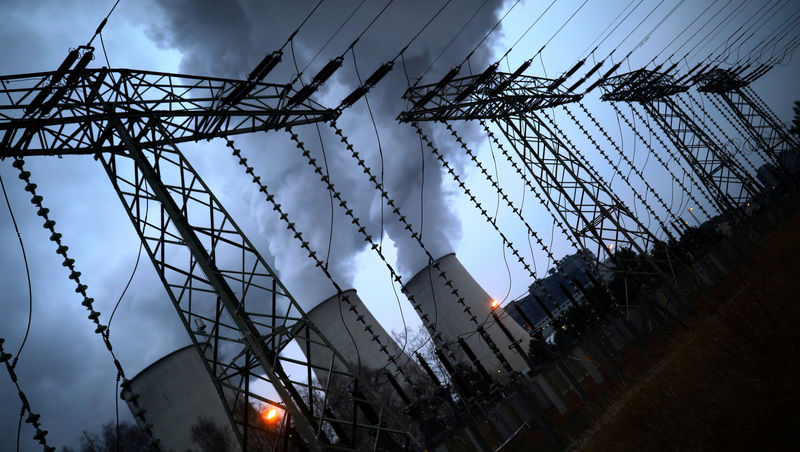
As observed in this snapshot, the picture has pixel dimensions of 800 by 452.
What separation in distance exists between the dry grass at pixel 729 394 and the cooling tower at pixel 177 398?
22.8 metres

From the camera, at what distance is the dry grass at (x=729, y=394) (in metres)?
4.22

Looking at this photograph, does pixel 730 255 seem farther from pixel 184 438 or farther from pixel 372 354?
→ pixel 184 438

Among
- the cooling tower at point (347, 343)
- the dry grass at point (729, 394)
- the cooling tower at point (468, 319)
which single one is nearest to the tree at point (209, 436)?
the cooling tower at point (347, 343)

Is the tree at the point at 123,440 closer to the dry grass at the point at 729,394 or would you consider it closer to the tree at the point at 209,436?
the tree at the point at 209,436

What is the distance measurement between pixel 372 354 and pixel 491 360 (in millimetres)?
7298

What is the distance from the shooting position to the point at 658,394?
6266 millimetres

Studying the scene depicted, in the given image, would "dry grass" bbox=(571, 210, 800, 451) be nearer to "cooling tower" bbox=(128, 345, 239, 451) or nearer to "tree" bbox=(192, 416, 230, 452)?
"tree" bbox=(192, 416, 230, 452)

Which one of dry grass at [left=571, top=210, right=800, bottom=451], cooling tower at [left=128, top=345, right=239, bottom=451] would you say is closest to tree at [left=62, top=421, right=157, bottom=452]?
cooling tower at [left=128, top=345, right=239, bottom=451]

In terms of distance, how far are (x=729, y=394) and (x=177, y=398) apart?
25272mm

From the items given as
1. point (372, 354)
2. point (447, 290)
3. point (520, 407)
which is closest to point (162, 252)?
point (520, 407)

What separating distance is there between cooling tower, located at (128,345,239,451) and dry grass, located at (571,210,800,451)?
22797mm

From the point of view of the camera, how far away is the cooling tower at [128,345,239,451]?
2253cm

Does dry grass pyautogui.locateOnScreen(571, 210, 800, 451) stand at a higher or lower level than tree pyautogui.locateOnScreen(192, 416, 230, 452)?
lower

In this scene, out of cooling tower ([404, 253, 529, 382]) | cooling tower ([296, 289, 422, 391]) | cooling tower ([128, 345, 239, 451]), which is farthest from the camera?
cooling tower ([404, 253, 529, 382])
